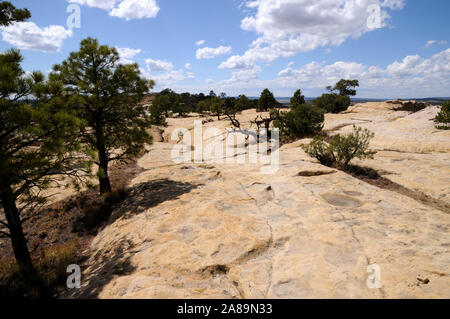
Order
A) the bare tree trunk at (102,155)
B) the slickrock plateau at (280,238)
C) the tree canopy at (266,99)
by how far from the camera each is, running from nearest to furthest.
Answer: the slickrock plateau at (280,238) < the bare tree trunk at (102,155) < the tree canopy at (266,99)

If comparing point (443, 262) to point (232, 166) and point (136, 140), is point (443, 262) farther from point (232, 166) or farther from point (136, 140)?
point (136, 140)

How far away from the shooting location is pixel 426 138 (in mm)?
14977

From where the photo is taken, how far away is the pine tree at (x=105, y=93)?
33.6ft

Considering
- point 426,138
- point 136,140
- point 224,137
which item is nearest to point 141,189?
point 136,140

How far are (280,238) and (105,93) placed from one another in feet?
32.1

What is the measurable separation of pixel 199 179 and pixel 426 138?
14672 mm

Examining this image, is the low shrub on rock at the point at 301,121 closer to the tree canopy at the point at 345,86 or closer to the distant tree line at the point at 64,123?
the distant tree line at the point at 64,123

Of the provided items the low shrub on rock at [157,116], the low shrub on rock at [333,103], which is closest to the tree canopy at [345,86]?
the low shrub on rock at [333,103]

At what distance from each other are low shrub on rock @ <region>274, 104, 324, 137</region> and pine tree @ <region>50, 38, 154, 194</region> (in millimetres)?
13150

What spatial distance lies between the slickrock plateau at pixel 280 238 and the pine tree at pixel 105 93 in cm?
289

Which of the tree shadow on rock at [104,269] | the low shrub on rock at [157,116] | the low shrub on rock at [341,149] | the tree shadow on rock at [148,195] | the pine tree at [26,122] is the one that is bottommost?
the tree shadow on rock at [104,269]

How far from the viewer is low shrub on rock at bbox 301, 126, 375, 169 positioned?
11812 millimetres

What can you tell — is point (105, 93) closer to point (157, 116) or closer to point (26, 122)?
point (26, 122)

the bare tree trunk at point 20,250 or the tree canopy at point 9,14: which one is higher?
the tree canopy at point 9,14
